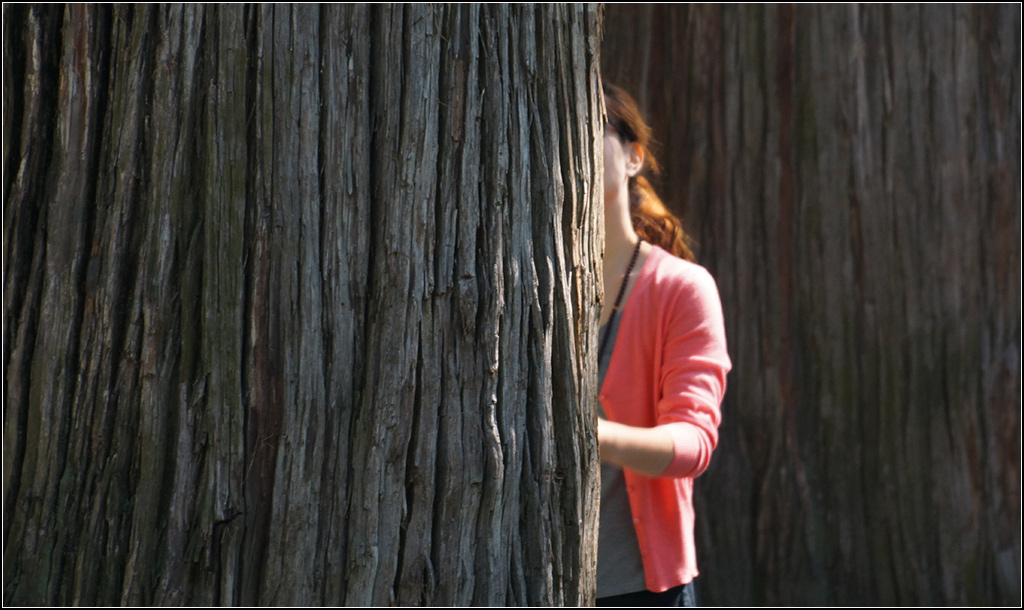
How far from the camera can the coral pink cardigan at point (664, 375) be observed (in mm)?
2232

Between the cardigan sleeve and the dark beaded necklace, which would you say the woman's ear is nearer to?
the dark beaded necklace

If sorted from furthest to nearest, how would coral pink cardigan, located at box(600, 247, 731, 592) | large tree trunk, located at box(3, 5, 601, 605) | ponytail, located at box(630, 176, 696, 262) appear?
ponytail, located at box(630, 176, 696, 262) → coral pink cardigan, located at box(600, 247, 731, 592) → large tree trunk, located at box(3, 5, 601, 605)

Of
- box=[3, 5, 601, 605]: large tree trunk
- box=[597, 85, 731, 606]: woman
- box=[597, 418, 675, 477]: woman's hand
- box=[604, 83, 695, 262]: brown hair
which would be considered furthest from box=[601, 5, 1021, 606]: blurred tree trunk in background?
box=[3, 5, 601, 605]: large tree trunk

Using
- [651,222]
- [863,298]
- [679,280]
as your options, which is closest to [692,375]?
[679,280]

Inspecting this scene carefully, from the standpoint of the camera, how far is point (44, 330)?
1602 millimetres

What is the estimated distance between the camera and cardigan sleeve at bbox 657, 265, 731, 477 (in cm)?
211

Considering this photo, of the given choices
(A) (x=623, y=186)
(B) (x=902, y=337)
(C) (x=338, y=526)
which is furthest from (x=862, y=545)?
(C) (x=338, y=526)

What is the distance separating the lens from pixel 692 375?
222 cm

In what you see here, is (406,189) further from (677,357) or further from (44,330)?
(677,357)

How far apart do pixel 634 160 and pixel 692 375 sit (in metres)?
0.75

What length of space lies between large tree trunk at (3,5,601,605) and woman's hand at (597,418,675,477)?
1.29 ft

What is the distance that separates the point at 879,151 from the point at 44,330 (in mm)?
3303

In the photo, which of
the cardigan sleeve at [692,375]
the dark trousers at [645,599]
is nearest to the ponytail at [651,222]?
the cardigan sleeve at [692,375]

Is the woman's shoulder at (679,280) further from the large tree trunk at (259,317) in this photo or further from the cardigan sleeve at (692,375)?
the large tree trunk at (259,317)
